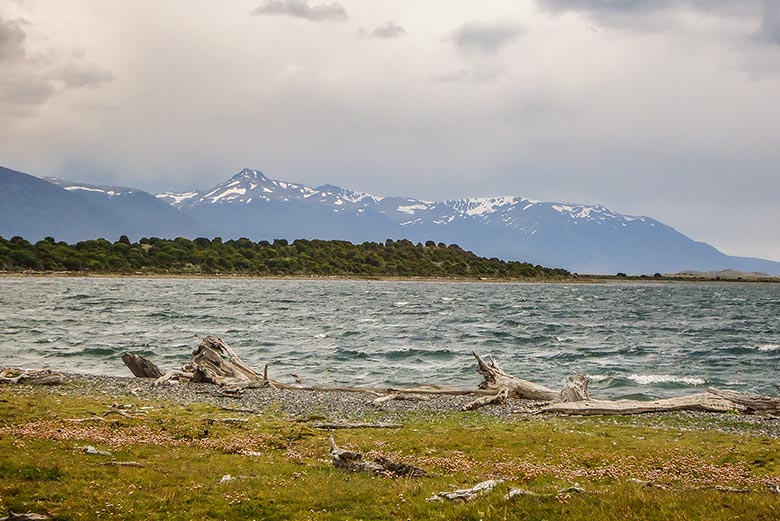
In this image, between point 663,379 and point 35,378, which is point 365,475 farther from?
point 663,379

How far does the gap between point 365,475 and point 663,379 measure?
106ft

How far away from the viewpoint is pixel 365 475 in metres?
17.2

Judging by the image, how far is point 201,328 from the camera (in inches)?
2857

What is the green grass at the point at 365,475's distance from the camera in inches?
532

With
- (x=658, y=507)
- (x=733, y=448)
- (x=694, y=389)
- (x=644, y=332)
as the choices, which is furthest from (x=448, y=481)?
(x=644, y=332)

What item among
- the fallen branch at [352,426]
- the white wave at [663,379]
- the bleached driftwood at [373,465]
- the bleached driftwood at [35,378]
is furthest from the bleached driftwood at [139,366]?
the white wave at [663,379]

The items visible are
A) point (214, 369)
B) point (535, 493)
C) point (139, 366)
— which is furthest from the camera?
point (139, 366)

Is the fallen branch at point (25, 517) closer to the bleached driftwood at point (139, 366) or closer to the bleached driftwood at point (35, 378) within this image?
the bleached driftwood at point (35, 378)

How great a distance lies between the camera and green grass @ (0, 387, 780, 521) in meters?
13.5

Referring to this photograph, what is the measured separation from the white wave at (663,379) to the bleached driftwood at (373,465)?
28792mm

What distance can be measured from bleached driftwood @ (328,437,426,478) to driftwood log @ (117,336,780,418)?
43.2ft

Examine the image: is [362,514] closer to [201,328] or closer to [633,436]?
[633,436]

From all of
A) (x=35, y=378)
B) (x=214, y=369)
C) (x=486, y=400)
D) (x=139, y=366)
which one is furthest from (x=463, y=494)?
(x=139, y=366)

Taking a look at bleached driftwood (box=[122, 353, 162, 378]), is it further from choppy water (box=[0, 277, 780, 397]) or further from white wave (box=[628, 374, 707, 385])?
white wave (box=[628, 374, 707, 385])
